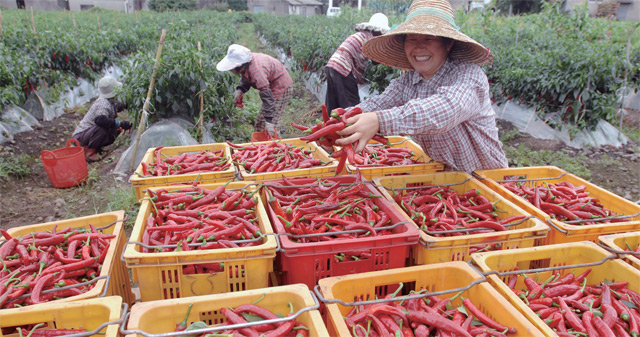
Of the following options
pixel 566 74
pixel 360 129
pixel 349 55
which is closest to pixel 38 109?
pixel 349 55

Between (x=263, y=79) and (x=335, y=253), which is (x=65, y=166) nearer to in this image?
(x=263, y=79)

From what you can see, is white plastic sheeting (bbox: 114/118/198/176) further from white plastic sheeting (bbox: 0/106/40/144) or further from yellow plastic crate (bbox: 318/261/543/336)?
yellow plastic crate (bbox: 318/261/543/336)

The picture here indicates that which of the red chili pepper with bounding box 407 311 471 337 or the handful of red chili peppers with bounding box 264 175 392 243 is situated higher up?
the handful of red chili peppers with bounding box 264 175 392 243

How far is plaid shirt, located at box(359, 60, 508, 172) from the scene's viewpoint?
2.75 meters

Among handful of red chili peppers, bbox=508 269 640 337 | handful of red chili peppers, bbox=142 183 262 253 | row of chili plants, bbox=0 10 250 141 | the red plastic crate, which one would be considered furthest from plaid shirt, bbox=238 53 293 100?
handful of red chili peppers, bbox=508 269 640 337

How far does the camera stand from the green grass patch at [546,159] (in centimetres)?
743

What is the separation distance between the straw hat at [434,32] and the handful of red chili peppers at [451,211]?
3.72 ft

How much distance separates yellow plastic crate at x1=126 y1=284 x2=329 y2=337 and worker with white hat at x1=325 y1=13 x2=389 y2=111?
5711 mm

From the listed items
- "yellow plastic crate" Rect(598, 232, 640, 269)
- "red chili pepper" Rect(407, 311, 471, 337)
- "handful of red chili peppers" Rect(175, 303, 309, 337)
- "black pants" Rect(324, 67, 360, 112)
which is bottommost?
"red chili pepper" Rect(407, 311, 471, 337)

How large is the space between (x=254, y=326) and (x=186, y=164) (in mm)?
2571

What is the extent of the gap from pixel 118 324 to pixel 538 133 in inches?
365

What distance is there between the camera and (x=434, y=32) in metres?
3.03

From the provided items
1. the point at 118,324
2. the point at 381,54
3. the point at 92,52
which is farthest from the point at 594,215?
the point at 92,52

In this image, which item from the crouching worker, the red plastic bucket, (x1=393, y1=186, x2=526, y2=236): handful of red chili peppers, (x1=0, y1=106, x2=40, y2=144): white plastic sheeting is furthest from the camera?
(x1=0, y1=106, x2=40, y2=144): white plastic sheeting
